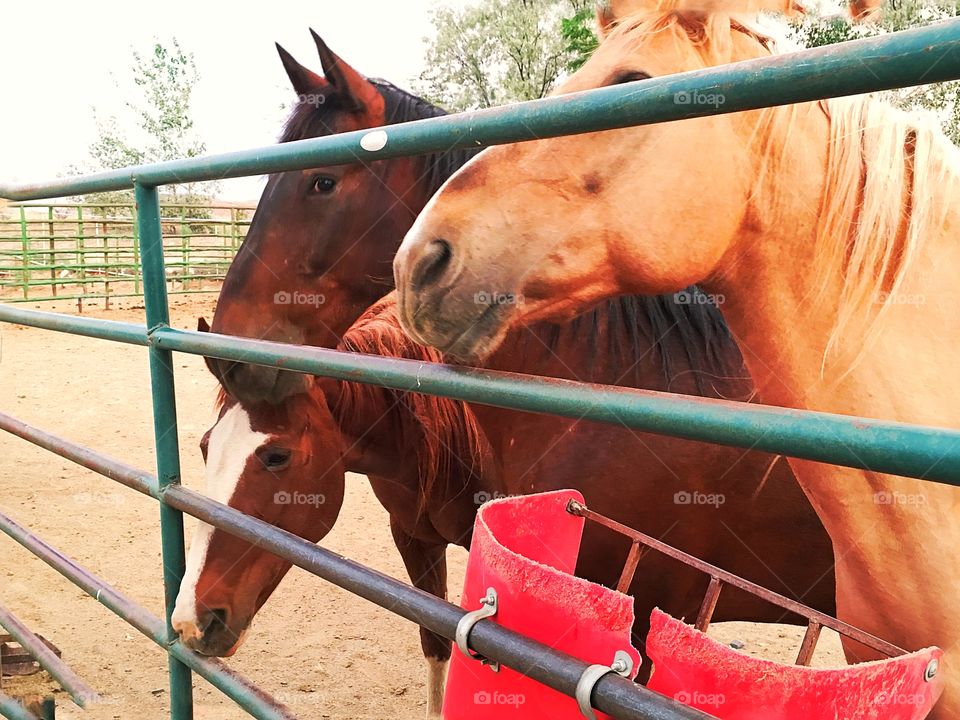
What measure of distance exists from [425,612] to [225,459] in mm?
1151

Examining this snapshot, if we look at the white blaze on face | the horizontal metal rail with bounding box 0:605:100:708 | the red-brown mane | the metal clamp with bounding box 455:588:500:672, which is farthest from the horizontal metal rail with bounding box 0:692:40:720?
the metal clamp with bounding box 455:588:500:672

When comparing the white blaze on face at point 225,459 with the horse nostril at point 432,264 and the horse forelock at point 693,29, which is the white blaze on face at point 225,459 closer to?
the horse nostril at point 432,264

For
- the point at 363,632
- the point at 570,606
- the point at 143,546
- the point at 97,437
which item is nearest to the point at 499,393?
the point at 570,606

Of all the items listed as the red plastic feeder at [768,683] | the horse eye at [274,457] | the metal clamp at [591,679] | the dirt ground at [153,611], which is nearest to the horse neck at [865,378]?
the red plastic feeder at [768,683]

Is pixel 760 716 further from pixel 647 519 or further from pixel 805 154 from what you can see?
pixel 647 519

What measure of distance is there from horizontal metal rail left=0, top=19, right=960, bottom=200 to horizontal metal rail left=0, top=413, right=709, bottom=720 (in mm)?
545

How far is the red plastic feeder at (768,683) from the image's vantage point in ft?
2.23

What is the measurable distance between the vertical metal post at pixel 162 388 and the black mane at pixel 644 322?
0.67m

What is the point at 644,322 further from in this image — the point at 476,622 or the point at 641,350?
the point at 476,622

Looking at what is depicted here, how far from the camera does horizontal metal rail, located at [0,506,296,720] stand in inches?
46.2

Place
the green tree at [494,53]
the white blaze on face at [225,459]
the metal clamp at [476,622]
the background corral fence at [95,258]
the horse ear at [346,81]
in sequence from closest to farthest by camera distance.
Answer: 1. the metal clamp at [476,622]
2. the white blaze on face at [225,459]
3. the horse ear at [346,81]
4. the background corral fence at [95,258]
5. the green tree at [494,53]

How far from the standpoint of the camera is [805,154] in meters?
1.15

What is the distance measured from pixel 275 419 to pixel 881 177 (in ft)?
5.00

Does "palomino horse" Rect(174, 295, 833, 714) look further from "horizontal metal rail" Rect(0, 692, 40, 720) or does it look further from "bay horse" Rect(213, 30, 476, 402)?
"horizontal metal rail" Rect(0, 692, 40, 720)
